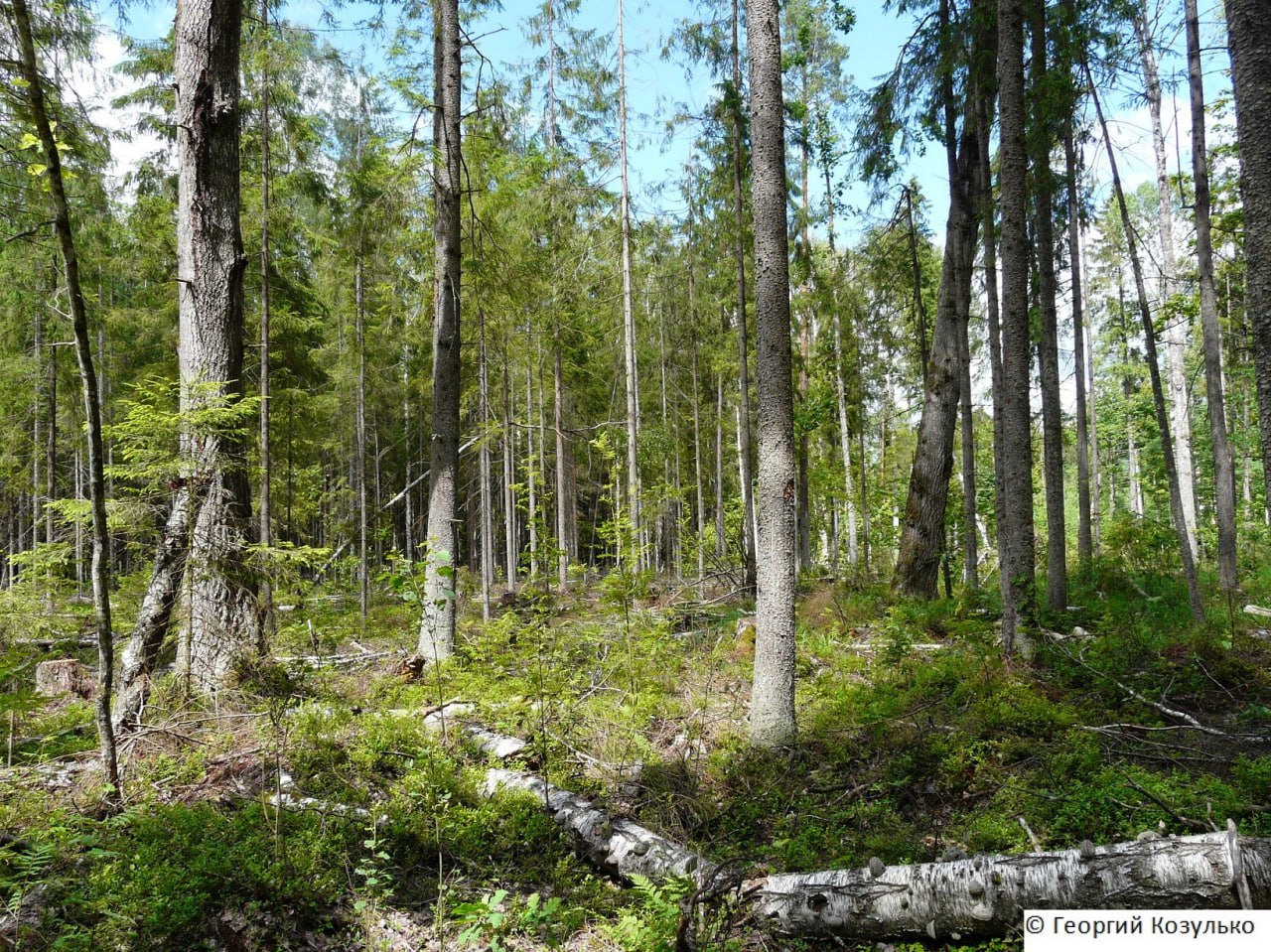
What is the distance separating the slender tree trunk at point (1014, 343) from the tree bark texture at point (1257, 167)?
10.0 feet

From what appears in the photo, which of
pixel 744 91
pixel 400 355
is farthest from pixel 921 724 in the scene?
pixel 400 355

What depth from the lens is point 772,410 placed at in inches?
202

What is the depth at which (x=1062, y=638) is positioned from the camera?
7.47 meters

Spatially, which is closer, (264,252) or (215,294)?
(215,294)

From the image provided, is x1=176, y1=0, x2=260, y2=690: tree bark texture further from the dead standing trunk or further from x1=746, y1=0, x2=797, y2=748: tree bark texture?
the dead standing trunk

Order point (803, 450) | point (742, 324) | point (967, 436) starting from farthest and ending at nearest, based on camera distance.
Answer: point (803, 450), point (742, 324), point (967, 436)

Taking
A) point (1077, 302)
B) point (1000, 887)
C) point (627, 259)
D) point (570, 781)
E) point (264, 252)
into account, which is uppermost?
point (627, 259)

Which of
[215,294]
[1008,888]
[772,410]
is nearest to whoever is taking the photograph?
[1008,888]

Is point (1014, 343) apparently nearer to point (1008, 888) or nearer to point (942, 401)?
point (942, 401)

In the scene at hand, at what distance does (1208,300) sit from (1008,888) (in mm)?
8602

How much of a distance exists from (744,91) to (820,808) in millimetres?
12272

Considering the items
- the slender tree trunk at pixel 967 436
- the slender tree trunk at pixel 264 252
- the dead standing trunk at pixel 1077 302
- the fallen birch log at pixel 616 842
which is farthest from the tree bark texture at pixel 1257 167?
the slender tree trunk at pixel 264 252

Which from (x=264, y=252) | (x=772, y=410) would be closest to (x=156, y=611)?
(x=772, y=410)

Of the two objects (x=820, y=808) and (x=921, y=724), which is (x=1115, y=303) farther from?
(x=820, y=808)
